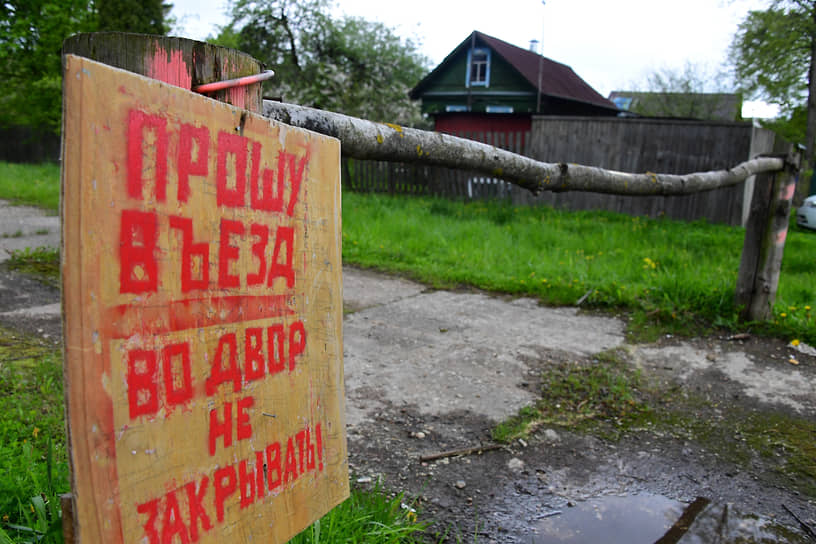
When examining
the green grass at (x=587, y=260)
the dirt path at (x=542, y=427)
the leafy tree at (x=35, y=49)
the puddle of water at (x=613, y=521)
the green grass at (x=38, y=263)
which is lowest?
the puddle of water at (x=613, y=521)

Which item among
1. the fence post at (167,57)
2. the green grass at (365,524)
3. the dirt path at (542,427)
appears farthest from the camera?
the dirt path at (542,427)

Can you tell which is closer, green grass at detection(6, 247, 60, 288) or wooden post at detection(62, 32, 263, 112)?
wooden post at detection(62, 32, 263, 112)

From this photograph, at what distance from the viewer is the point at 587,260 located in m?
6.45

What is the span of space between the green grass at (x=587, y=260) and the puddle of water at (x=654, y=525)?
2199mm

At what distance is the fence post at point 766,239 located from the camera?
434cm

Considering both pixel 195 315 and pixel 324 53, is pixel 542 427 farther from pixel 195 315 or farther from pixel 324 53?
pixel 324 53

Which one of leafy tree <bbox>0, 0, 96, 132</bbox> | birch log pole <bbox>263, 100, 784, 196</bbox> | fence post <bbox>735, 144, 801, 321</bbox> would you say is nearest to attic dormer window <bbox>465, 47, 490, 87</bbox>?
leafy tree <bbox>0, 0, 96, 132</bbox>

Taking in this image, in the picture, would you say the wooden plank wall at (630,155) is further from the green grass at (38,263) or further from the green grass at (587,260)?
the green grass at (38,263)

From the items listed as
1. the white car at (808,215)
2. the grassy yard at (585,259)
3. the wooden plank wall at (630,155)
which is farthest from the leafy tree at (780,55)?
the grassy yard at (585,259)

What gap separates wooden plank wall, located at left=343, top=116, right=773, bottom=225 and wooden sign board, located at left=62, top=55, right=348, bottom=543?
9.30 m

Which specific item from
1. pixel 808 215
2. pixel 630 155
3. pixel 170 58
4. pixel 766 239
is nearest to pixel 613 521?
pixel 170 58

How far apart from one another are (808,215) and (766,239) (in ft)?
33.5

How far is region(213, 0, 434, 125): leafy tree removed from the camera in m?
19.4

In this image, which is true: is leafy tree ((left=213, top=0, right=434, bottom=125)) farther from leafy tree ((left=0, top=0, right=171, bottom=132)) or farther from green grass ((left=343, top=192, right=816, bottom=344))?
green grass ((left=343, top=192, right=816, bottom=344))
